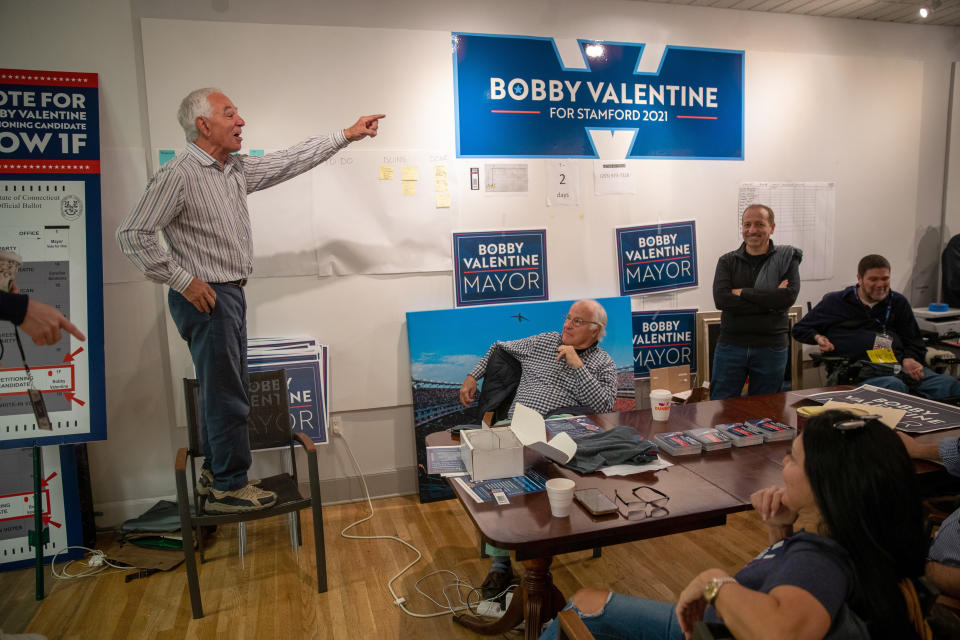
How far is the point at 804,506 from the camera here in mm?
1277

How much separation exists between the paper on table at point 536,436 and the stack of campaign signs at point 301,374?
4.93ft

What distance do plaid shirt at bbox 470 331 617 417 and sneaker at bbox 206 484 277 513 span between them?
115 centimetres

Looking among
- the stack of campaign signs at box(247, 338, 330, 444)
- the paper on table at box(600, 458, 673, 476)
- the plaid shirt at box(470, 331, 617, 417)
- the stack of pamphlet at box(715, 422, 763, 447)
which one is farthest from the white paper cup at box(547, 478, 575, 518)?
the stack of campaign signs at box(247, 338, 330, 444)

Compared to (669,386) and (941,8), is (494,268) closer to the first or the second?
(669,386)

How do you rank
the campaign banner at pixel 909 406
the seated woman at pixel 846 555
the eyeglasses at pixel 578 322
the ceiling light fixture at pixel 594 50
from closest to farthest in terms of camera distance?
the seated woman at pixel 846 555, the campaign banner at pixel 909 406, the eyeglasses at pixel 578 322, the ceiling light fixture at pixel 594 50

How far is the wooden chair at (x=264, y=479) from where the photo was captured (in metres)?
2.42

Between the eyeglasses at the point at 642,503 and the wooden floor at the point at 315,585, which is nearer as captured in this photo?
the eyeglasses at the point at 642,503

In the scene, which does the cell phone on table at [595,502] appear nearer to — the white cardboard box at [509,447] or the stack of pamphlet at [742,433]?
the white cardboard box at [509,447]

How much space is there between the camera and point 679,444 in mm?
2113

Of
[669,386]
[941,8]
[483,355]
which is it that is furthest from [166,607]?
[941,8]

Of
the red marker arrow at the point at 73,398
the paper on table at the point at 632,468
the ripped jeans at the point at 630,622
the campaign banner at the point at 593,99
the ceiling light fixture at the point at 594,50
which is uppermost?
the ceiling light fixture at the point at 594,50

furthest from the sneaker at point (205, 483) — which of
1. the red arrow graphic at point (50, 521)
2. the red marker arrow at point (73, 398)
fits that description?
the red arrow graphic at point (50, 521)

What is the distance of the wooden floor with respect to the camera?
2379 mm

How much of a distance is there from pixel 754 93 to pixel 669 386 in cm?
207
